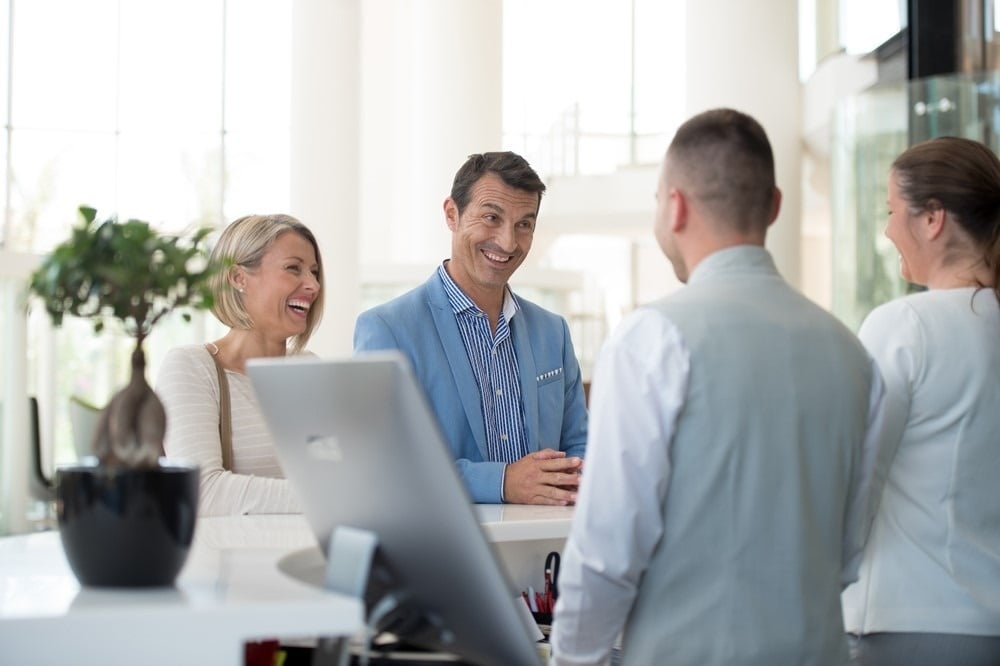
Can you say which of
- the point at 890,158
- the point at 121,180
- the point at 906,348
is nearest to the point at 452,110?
the point at 121,180

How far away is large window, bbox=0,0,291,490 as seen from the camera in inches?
584

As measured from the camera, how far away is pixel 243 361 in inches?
140

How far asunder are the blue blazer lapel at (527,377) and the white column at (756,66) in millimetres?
10345

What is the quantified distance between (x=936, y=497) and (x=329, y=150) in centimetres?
1089

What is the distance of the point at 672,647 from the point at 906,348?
86 cm

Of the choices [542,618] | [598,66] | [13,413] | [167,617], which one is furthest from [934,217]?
[598,66]

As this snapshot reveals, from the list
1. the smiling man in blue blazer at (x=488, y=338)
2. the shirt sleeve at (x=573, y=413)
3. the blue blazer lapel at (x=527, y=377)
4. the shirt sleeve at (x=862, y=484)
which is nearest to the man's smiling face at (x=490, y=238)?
the smiling man in blue blazer at (x=488, y=338)

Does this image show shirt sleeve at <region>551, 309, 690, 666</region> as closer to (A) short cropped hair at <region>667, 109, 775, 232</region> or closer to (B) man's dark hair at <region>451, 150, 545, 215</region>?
(A) short cropped hair at <region>667, 109, 775, 232</region>

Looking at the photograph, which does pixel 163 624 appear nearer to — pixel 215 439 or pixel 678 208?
pixel 678 208

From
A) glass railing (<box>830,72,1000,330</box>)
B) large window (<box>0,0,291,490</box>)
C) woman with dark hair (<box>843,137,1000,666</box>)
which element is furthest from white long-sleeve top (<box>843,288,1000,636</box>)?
large window (<box>0,0,291,490</box>)

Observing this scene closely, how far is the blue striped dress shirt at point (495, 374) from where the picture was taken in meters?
3.65

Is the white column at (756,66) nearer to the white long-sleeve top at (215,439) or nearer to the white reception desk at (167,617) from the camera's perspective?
the white long-sleeve top at (215,439)

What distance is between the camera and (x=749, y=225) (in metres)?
2.31

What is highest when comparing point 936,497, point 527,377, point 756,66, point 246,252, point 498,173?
point 756,66
